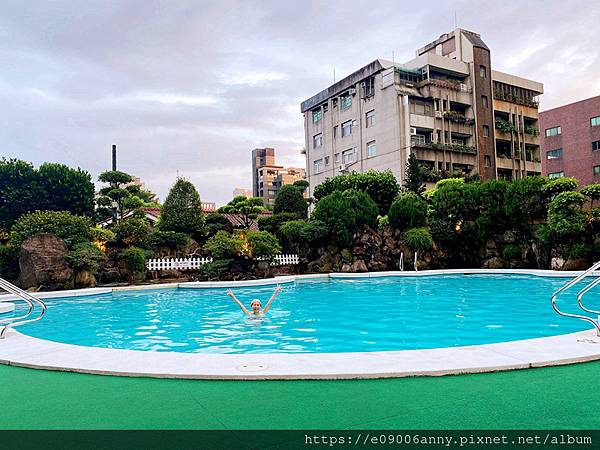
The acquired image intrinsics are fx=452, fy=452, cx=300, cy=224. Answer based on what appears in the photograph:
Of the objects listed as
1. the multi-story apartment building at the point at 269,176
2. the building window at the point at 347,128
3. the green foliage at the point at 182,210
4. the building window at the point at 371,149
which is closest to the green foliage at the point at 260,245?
the green foliage at the point at 182,210

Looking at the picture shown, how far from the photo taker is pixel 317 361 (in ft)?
15.3

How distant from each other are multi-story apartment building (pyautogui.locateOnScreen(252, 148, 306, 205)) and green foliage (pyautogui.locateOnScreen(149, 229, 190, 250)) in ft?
216

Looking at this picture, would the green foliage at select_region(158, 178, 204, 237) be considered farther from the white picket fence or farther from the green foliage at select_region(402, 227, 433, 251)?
the green foliage at select_region(402, 227, 433, 251)

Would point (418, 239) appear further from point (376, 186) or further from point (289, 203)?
point (289, 203)

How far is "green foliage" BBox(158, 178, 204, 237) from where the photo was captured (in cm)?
2203

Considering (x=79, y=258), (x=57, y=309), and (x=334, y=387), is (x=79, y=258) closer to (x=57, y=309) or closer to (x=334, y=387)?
(x=57, y=309)

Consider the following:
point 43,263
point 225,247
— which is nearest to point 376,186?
point 225,247

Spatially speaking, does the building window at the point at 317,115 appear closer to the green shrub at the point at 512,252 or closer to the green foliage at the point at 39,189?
the green foliage at the point at 39,189

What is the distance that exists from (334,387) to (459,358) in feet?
4.95

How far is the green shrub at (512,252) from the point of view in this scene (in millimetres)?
22500

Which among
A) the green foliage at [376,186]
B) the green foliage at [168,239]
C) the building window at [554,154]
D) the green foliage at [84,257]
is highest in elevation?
the building window at [554,154]

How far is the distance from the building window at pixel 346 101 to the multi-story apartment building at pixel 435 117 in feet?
0.31

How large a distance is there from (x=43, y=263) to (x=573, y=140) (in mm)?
47021

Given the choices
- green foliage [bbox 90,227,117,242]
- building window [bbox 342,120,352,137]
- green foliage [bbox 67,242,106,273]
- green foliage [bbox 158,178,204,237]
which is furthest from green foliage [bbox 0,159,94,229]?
building window [bbox 342,120,352,137]
